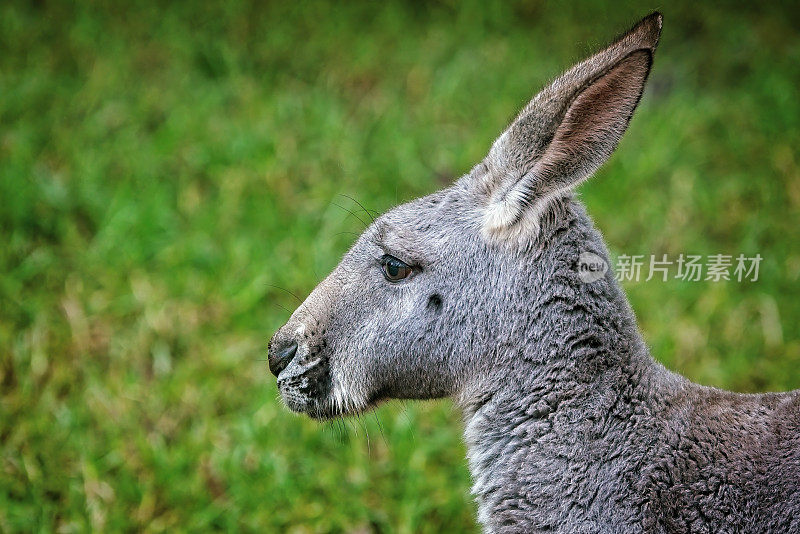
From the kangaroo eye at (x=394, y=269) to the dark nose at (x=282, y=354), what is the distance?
40 cm

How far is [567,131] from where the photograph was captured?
2574 millimetres

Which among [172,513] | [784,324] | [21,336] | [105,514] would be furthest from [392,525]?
[784,324]

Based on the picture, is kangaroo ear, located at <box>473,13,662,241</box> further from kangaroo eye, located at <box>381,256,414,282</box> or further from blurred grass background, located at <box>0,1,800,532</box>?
blurred grass background, located at <box>0,1,800,532</box>

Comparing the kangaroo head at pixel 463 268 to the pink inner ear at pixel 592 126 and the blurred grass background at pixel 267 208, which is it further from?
the blurred grass background at pixel 267 208

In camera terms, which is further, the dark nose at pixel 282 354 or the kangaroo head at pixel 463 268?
the dark nose at pixel 282 354

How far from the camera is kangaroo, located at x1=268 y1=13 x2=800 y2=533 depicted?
2506 mm

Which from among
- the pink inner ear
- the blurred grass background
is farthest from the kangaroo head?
the blurred grass background

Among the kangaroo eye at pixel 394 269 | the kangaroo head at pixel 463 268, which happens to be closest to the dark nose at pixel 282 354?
the kangaroo head at pixel 463 268

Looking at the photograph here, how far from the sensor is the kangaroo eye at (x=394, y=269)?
2793 mm

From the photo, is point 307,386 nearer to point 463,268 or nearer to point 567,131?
point 463,268

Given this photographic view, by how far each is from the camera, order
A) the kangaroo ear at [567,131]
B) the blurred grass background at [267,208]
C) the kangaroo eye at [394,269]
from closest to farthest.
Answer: the kangaroo ear at [567,131] < the kangaroo eye at [394,269] < the blurred grass background at [267,208]

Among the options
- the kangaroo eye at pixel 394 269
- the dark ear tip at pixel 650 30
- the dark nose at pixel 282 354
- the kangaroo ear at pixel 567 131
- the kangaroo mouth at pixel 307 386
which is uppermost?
the dark ear tip at pixel 650 30

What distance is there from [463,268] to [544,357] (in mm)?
383

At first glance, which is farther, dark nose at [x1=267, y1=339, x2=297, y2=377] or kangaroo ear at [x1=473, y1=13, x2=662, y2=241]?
dark nose at [x1=267, y1=339, x2=297, y2=377]
